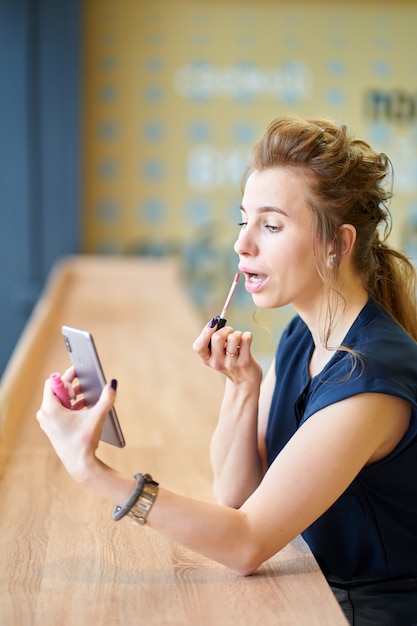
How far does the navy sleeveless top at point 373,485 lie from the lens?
1418 mm

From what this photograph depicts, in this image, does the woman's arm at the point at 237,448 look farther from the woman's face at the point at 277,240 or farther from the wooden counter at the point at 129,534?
the woman's face at the point at 277,240

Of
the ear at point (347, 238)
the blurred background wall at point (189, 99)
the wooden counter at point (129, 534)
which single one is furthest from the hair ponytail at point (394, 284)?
the blurred background wall at point (189, 99)

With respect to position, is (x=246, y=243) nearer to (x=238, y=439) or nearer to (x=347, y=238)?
(x=347, y=238)

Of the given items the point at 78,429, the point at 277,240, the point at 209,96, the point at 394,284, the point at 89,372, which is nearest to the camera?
the point at 78,429

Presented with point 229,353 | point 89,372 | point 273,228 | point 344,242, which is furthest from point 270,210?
point 89,372

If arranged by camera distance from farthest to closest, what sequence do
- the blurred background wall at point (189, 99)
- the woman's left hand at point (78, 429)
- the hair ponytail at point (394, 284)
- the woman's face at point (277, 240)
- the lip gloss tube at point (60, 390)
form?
the blurred background wall at point (189, 99) < the hair ponytail at point (394, 284) < the woman's face at point (277, 240) < the lip gloss tube at point (60, 390) < the woman's left hand at point (78, 429)

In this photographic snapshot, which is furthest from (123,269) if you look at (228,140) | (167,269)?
(228,140)

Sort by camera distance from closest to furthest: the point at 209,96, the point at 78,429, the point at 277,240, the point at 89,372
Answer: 1. the point at 78,429
2. the point at 89,372
3. the point at 277,240
4. the point at 209,96

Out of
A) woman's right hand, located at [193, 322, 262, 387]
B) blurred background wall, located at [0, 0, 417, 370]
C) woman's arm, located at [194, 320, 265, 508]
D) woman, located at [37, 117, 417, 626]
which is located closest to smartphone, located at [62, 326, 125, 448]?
woman, located at [37, 117, 417, 626]

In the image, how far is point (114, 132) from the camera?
5730mm

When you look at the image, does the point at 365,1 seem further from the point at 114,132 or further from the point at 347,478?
the point at 347,478

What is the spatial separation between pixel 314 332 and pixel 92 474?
0.55 m

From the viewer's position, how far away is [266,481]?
138 centimetres

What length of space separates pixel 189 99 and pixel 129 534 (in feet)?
15.0
